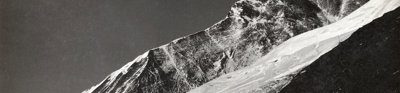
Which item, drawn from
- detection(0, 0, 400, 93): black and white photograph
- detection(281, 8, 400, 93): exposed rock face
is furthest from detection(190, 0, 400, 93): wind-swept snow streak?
detection(281, 8, 400, 93): exposed rock face

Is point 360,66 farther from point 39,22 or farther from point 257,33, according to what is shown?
point 257,33

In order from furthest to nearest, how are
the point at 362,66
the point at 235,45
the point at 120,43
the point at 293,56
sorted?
the point at 235,45
the point at 293,56
the point at 120,43
the point at 362,66

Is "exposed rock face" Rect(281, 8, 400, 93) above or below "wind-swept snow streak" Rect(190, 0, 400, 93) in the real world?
below

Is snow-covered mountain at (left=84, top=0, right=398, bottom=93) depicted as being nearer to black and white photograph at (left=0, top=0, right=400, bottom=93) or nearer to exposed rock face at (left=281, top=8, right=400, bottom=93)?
exposed rock face at (left=281, top=8, right=400, bottom=93)

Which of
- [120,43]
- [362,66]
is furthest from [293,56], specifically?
[120,43]

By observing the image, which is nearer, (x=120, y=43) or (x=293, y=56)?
(x=120, y=43)

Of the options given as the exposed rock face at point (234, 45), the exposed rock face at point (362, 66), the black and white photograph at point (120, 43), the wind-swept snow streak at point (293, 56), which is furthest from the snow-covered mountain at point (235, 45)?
the black and white photograph at point (120, 43)

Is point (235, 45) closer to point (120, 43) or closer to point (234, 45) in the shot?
point (234, 45)
